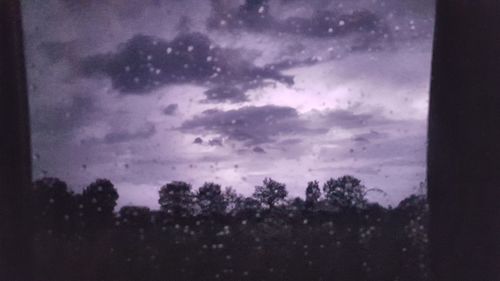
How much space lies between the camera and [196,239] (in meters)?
3.60

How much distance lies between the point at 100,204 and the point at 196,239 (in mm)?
598

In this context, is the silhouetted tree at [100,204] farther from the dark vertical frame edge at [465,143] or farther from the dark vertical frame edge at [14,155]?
the dark vertical frame edge at [465,143]

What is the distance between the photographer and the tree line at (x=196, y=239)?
11.5 feet

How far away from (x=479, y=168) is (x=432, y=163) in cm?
30

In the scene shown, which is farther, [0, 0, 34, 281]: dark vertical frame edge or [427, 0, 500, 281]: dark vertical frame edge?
[427, 0, 500, 281]: dark vertical frame edge

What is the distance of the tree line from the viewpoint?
351 cm

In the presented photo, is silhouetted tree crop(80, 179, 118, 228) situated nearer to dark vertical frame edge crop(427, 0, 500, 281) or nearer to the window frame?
A: the window frame

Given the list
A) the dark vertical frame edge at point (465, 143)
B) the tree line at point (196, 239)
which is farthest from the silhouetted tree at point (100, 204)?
the dark vertical frame edge at point (465, 143)

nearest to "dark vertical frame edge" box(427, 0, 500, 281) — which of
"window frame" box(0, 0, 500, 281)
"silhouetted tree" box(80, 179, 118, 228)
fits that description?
"window frame" box(0, 0, 500, 281)

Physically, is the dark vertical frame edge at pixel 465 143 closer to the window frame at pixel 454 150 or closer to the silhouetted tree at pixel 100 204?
the window frame at pixel 454 150

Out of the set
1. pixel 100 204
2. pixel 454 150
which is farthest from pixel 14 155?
pixel 454 150

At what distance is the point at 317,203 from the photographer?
3.63 meters

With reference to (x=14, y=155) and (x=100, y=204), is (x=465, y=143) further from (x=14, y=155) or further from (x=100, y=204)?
(x=14, y=155)

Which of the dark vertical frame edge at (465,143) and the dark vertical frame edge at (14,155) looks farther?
the dark vertical frame edge at (465,143)
